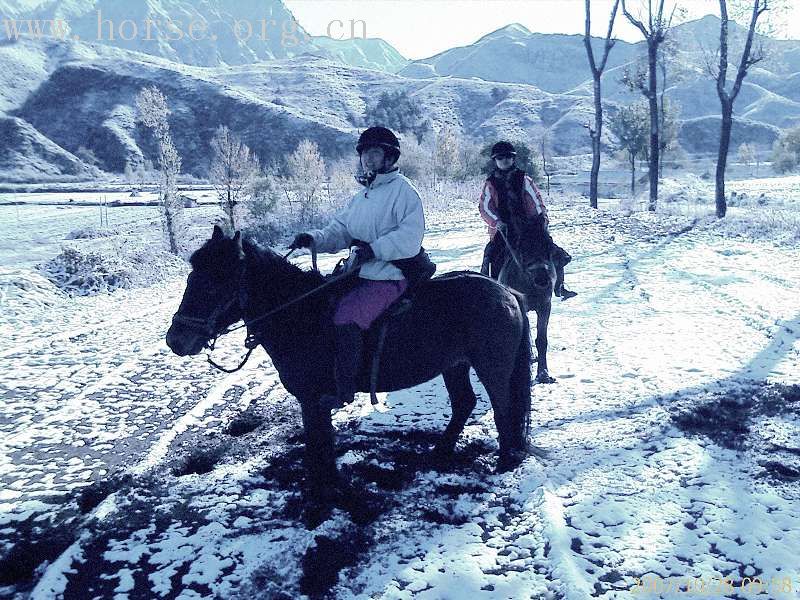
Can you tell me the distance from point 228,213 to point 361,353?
80.8 feet

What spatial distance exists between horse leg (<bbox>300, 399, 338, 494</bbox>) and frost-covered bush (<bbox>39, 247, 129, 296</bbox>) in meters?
11.9

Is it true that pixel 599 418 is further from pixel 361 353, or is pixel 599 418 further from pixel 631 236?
pixel 631 236

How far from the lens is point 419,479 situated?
4.57 meters

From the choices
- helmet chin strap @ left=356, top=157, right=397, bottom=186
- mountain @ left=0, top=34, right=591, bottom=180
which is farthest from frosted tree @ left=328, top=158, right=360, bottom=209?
mountain @ left=0, top=34, right=591, bottom=180

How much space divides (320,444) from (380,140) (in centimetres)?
262

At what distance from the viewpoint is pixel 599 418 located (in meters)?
5.66

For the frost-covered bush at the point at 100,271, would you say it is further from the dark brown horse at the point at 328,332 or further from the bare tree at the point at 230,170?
the bare tree at the point at 230,170

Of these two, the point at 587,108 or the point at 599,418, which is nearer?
the point at 599,418

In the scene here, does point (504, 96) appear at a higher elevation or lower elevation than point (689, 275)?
higher

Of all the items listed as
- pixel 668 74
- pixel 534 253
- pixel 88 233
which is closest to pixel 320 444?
pixel 534 253

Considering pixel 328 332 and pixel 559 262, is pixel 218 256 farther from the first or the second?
pixel 559 262

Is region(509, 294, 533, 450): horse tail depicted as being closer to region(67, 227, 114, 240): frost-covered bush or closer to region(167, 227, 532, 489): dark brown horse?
region(167, 227, 532, 489): dark brown horse

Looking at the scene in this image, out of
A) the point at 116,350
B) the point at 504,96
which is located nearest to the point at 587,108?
the point at 504,96

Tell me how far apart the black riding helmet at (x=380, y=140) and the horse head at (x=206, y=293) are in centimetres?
129
